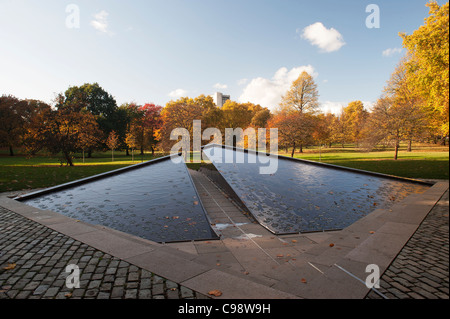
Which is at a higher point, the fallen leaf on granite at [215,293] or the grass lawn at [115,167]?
the grass lawn at [115,167]

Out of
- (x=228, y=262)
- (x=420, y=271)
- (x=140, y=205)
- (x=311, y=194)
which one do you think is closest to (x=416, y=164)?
(x=311, y=194)

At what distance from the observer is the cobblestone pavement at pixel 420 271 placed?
2592 mm

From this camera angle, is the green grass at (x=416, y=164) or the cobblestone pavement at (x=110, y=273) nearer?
the cobblestone pavement at (x=110, y=273)

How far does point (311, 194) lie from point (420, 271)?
556 cm

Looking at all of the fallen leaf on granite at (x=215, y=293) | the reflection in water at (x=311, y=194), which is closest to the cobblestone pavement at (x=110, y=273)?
the fallen leaf on granite at (x=215, y=293)

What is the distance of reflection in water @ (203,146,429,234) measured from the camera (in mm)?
6297

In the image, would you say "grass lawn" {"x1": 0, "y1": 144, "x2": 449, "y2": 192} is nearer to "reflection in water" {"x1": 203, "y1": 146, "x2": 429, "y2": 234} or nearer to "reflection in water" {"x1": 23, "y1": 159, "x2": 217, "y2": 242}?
"reflection in water" {"x1": 203, "y1": 146, "x2": 429, "y2": 234}

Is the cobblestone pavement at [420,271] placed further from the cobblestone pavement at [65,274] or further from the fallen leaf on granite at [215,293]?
the cobblestone pavement at [65,274]

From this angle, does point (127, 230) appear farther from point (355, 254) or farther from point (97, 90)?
point (97, 90)

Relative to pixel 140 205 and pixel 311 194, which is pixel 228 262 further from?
pixel 311 194

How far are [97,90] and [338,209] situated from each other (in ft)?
152

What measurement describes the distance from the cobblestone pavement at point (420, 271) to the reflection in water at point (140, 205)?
342 cm
